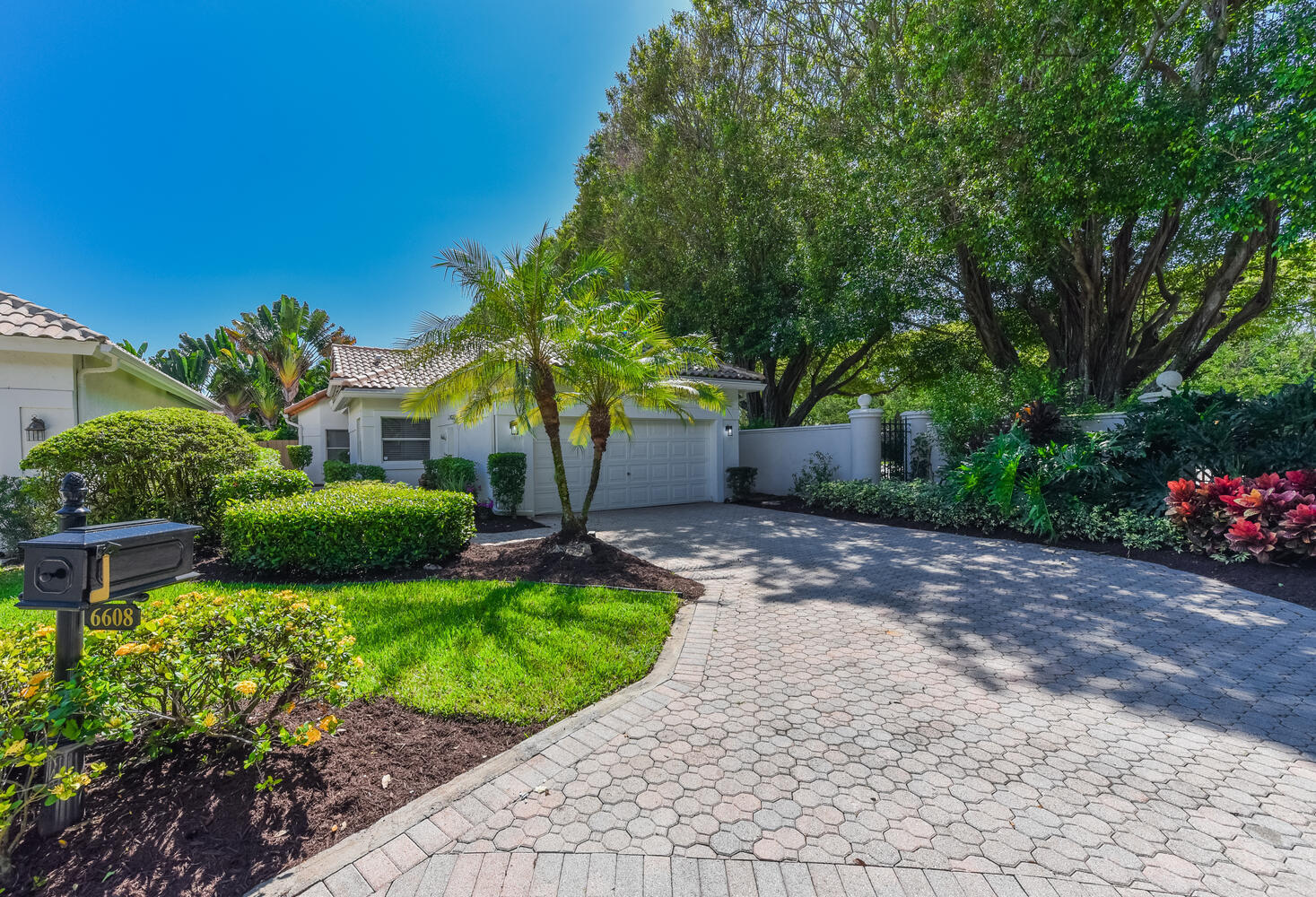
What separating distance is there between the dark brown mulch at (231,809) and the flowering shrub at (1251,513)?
887 centimetres

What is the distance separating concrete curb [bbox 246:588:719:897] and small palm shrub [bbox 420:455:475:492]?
905 cm

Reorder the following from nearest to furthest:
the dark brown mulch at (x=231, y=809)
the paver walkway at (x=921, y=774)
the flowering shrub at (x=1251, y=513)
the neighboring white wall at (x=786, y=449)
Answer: the dark brown mulch at (x=231, y=809)
the paver walkway at (x=921, y=774)
the flowering shrub at (x=1251, y=513)
the neighboring white wall at (x=786, y=449)

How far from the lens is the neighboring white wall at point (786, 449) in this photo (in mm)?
13891

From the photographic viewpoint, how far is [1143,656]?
4359 millimetres

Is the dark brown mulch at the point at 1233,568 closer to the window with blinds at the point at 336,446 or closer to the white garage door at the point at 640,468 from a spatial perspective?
the white garage door at the point at 640,468

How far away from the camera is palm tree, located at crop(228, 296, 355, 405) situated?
28.9 metres

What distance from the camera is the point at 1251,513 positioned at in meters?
6.65

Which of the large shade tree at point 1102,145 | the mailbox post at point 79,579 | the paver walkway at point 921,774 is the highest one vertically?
the large shade tree at point 1102,145

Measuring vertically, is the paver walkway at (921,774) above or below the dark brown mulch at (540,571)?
below

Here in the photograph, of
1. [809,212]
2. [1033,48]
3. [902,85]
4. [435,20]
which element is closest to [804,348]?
[809,212]

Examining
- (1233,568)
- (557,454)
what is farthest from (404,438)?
(1233,568)

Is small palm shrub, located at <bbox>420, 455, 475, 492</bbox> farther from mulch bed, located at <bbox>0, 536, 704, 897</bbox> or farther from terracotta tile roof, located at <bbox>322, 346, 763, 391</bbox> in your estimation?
mulch bed, located at <bbox>0, 536, 704, 897</bbox>

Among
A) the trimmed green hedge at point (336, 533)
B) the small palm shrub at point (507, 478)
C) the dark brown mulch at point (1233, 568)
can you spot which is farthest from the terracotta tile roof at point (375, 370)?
the dark brown mulch at point (1233, 568)

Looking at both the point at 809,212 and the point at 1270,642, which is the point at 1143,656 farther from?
the point at 809,212
